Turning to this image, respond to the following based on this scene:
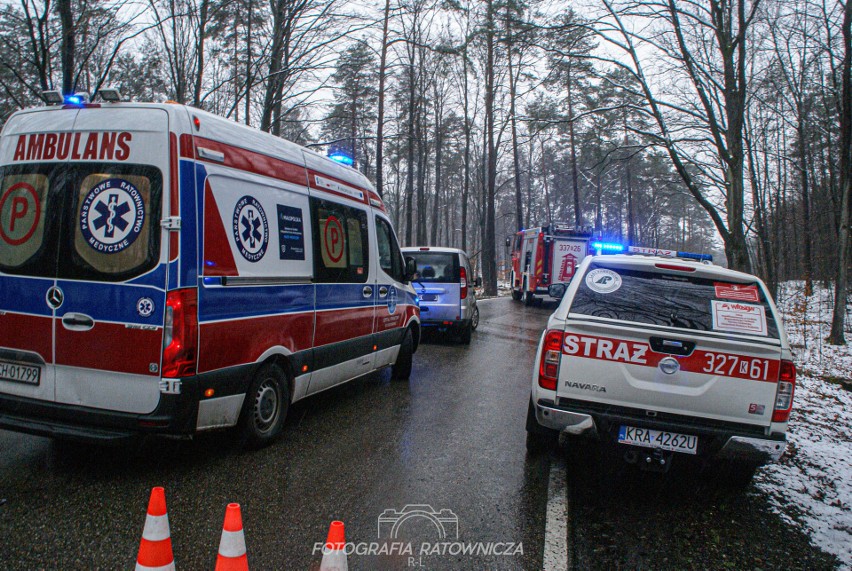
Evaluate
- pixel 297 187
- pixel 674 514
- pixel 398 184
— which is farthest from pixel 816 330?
pixel 398 184

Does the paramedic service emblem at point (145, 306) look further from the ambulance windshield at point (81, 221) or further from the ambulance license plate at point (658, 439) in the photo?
the ambulance license plate at point (658, 439)

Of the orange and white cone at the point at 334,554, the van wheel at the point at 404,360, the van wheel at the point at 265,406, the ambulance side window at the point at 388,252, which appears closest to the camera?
the orange and white cone at the point at 334,554

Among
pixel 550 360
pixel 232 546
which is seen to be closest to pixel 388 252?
pixel 550 360

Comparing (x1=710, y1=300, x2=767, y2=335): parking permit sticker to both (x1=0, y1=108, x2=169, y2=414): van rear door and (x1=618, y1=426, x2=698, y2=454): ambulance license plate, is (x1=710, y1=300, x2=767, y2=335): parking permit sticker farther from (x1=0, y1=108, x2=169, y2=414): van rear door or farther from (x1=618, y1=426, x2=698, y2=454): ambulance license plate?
(x1=0, y1=108, x2=169, y2=414): van rear door

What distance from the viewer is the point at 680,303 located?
3.96 meters

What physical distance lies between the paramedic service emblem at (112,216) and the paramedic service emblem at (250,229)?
0.67 metres

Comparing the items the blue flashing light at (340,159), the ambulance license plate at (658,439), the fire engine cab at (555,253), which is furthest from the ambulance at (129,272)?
the fire engine cab at (555,253)

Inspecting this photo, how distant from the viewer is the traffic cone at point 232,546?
2.28 metres

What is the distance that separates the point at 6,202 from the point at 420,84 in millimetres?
23982

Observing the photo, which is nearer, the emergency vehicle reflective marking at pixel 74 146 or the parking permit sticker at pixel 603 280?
the emergency vehicle reflective marking at pixel 74 146

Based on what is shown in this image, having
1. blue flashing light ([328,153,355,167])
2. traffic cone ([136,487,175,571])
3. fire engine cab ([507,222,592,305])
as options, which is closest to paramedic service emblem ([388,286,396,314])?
blue flashing light ([328,153,355,167])

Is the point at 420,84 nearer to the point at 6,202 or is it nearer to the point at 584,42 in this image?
the point at 584,42

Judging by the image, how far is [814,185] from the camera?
92.3 feet

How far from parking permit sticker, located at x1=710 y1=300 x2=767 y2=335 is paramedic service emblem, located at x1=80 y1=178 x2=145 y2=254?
13.3 feet
